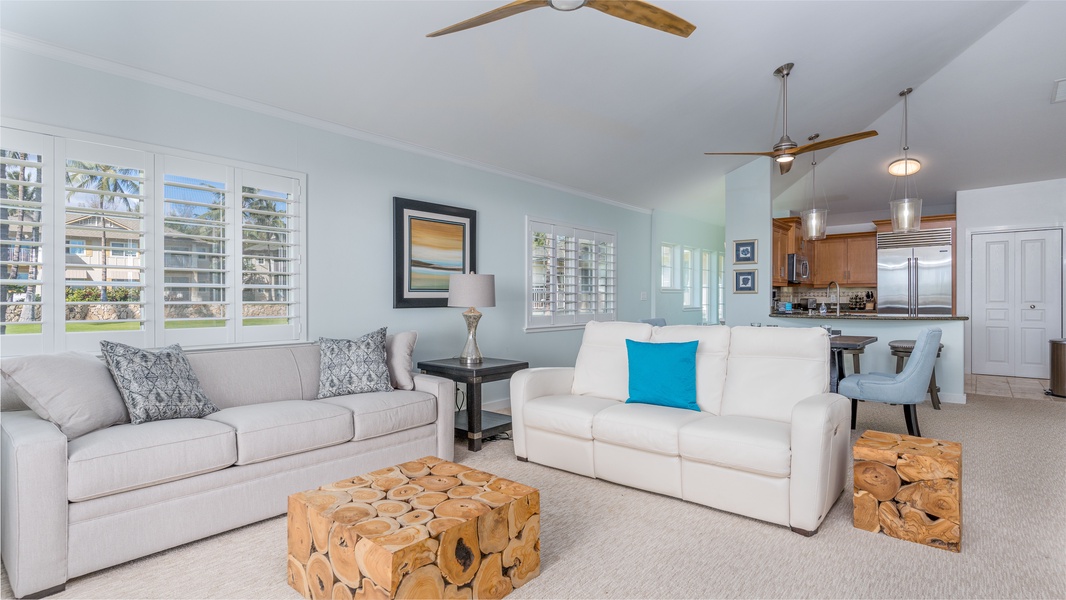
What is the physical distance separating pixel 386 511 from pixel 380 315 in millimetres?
2503

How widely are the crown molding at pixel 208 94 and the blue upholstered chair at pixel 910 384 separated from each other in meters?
3.65

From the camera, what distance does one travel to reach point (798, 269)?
8.00 meters

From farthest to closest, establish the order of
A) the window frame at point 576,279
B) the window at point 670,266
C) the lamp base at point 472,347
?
the window at point 670,266 < the window frame at point 576,279 < the lamp base at point 472,347

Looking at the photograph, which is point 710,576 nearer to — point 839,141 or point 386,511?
point 386,511

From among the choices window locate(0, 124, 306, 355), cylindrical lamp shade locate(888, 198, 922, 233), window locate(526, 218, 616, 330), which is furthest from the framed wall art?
cylindrical lamp shade locate(888, 198, 922, 233)

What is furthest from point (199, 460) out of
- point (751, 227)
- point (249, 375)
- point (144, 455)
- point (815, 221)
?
point (751, 227)

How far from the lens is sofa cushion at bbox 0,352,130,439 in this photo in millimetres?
2277

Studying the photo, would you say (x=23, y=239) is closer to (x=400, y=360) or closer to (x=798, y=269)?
(x=400, y=360)

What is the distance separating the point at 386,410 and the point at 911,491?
270 centimetres

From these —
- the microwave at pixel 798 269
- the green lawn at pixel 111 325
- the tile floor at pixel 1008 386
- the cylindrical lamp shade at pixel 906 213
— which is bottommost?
the tile floor at pixel 1008 386

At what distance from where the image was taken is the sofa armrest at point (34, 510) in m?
1.94

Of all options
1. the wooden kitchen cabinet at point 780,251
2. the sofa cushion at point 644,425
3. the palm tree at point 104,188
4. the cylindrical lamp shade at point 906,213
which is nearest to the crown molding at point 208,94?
the palm tree at point 104,188

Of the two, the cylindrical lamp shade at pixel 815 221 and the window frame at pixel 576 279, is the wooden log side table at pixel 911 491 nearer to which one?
the cylindrical lamp shade at pixel 815 221

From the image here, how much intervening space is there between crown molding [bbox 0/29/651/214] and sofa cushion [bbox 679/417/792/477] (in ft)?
10.3
